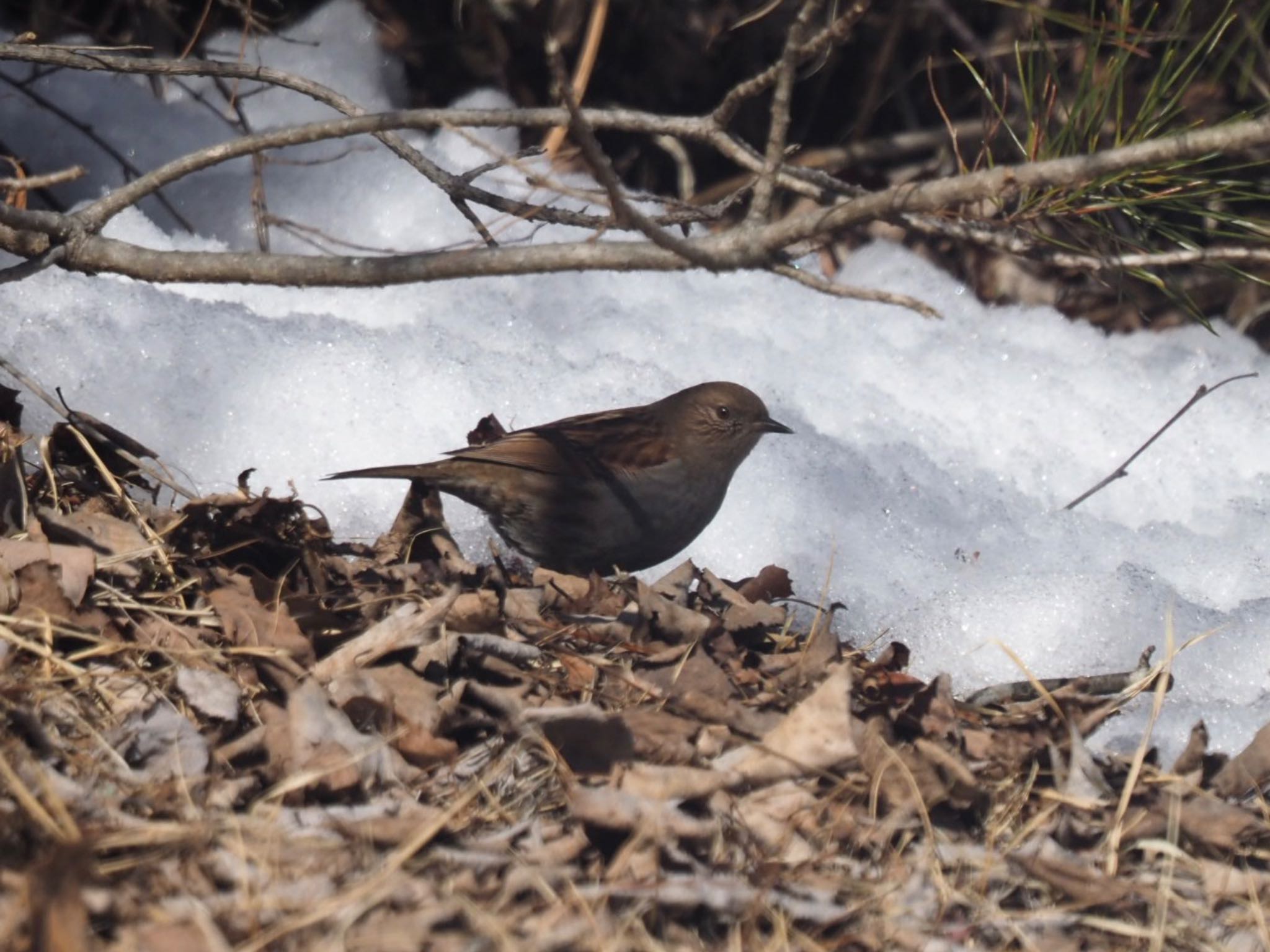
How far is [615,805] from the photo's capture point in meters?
2.59

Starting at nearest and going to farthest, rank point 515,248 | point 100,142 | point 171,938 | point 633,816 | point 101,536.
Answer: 1. point 171,938
2. point 633,816
3. point 515,248
4. point 101,536
5. point 100,142

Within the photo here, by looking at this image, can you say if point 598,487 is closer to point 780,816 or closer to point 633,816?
point 780,816

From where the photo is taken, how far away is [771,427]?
4.98 m

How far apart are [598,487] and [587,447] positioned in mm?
135

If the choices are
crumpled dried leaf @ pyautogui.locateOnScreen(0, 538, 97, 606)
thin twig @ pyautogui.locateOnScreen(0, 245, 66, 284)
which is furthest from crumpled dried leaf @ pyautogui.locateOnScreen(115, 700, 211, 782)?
thin twig @ pyautogui.locateOnScreen(0, 245, 66, 284)

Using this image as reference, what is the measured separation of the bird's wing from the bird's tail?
25 centimetres

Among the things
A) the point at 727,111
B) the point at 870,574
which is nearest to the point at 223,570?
the point at 727,111

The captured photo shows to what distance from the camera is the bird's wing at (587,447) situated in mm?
4711

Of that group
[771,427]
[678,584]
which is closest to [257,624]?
[678,584]

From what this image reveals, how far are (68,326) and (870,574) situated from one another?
2.36 m

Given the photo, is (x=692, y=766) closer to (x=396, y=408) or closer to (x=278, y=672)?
(x=278, y=672)

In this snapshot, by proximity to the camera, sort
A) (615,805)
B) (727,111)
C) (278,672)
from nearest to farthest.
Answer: (615,805) → (278,672) → (727,111)

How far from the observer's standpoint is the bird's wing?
471cm

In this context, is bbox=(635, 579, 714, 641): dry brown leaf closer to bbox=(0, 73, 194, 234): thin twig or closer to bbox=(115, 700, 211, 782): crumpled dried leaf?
bbox=(115, 700, 211, 782): crumpled dried leaf
